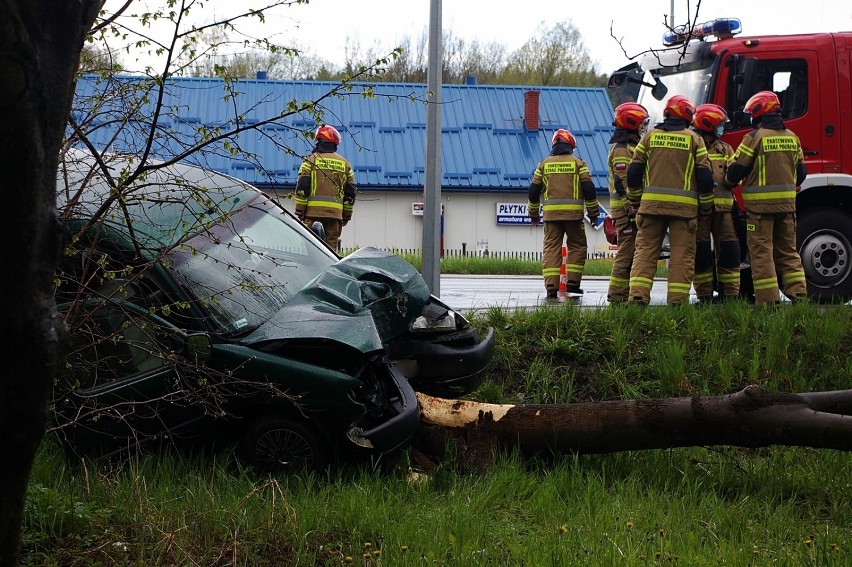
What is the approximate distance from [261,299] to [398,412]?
0.96 meters

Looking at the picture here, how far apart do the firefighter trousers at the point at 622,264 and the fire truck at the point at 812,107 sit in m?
1.42

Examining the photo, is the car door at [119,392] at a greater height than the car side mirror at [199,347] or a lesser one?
lesser

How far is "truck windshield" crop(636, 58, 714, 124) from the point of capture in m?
10.7

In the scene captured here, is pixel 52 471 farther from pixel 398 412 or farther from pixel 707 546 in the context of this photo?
pixel 707 546

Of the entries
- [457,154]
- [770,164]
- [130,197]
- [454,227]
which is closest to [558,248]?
[770,164]

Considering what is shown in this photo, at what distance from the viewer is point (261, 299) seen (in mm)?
5191

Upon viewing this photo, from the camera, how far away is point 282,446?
190 inches

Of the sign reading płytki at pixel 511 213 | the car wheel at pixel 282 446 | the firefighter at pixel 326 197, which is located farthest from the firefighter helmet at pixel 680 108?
the sign reading płytki at pixel 511 213

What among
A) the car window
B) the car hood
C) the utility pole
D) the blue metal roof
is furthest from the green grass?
the blue metal roof

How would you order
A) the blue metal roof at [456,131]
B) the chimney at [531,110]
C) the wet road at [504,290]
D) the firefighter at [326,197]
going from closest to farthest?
the firefighter at [326,197]
the wet road at [504,290]
the blue metal roof at [456,131]
the chimney at [531,110]

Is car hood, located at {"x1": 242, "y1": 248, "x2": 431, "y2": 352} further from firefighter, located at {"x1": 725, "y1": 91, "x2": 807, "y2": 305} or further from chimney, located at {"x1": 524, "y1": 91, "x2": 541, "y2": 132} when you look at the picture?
chimney, located at {"x1": 524, "y1": 91, "x2": 541, "y2": 132}

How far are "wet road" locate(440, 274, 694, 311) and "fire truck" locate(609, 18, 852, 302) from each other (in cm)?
172

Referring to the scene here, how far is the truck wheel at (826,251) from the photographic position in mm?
10102

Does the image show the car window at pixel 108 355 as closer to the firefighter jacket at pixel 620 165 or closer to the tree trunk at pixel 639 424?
the tree trunk at pixel 639 424
